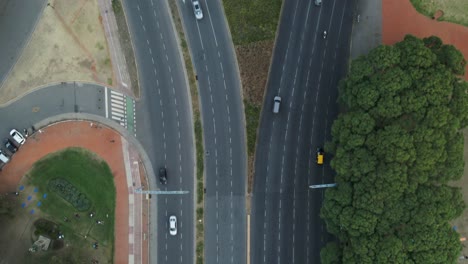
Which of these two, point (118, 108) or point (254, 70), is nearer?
point (254, 70)

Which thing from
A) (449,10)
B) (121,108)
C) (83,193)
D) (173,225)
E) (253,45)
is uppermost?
(449,10)

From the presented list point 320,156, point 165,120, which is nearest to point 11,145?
point 165,120

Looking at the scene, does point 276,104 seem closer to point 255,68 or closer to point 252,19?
point 255,68

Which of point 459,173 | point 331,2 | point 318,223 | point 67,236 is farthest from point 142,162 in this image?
point 459,173

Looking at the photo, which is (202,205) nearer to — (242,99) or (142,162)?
(142,162)

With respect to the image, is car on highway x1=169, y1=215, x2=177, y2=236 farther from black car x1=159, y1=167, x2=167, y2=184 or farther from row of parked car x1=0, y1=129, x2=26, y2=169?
row of parked car x1=0, y1=129, x2=26, y2=169

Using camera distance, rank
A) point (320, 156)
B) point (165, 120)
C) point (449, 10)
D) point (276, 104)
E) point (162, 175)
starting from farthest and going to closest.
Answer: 1. point (165, 120)
2. point (162, 175)
3. point (276, 104)
4. point (449, 10)
5. point (320, 156)

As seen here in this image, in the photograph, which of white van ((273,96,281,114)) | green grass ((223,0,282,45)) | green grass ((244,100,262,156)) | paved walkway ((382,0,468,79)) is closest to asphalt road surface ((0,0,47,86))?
green grass ((223,0,282,45))
